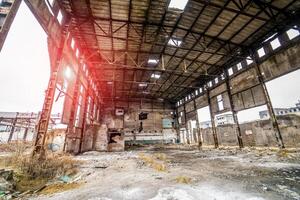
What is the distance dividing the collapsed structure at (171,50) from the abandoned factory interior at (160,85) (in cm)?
7

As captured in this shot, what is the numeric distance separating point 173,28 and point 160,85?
9515 mm

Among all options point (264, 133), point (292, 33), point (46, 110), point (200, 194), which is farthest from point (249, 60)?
point (46, 110)

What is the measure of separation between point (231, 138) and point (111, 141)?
1360cm

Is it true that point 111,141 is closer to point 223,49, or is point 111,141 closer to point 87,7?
point 87,7

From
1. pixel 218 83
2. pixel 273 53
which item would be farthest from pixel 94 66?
pixel 273 53

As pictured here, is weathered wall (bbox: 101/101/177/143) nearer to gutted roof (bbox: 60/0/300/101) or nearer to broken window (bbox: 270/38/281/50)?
gutted roof (bbox: 60/0/300/101)

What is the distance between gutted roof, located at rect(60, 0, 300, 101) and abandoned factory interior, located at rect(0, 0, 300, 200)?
6 centimetres

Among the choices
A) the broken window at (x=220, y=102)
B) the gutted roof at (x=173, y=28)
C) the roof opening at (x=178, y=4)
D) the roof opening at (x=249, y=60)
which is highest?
the roof opening at (x=178, y=4)

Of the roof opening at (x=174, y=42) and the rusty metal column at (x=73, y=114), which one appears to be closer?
the rusty metal column at (x=73, y=114)

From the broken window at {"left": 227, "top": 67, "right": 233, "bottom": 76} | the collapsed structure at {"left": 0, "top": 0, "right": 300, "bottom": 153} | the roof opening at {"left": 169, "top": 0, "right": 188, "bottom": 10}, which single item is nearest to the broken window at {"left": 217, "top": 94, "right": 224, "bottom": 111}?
the collapsed structure at {"left": 0, "top": 0, "right": 300, "bottom": 153}

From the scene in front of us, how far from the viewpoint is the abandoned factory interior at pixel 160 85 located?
3111 mm

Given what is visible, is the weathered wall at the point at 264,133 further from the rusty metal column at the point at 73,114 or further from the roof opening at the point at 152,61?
the rusty metal column at the point at 73,114

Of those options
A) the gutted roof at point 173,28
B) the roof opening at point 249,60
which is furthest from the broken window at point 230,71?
the roof opening at point 249,60

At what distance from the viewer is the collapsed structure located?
24.7ft
